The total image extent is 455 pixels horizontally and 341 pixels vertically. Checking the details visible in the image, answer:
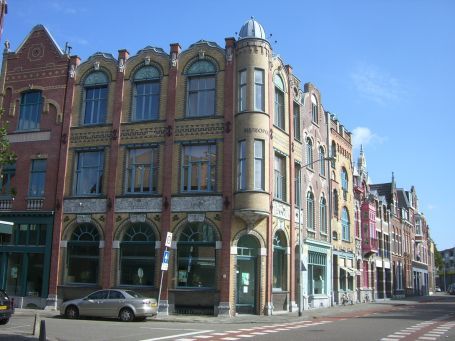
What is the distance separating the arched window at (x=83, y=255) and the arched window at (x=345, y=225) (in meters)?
21.7

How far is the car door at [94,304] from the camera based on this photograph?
24.2m

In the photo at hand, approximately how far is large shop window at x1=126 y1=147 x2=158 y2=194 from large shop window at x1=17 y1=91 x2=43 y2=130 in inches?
284

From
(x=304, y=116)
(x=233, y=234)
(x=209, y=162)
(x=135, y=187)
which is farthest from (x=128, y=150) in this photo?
(x=304, y=116)

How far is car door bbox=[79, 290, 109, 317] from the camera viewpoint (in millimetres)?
24188

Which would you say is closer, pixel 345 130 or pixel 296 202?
pixel 296 202

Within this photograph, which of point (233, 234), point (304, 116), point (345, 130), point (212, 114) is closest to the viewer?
point (233, 234)

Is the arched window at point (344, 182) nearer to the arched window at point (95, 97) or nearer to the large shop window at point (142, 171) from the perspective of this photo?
the large shop window at point (142, 171)

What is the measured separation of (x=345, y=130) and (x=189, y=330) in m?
31.1

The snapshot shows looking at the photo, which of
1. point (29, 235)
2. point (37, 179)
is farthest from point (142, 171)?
point (29, 235)

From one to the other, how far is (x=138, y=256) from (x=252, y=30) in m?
14.3

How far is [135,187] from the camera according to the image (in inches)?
1207

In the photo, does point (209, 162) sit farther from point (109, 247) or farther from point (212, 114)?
point (109, 247)

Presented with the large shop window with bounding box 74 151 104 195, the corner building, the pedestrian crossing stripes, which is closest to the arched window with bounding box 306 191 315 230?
the corner building

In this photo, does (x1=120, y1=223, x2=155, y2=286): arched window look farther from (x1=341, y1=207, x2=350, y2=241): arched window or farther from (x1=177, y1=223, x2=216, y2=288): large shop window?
(x1=341, y1=207, x2=350, y2=241): arched window
